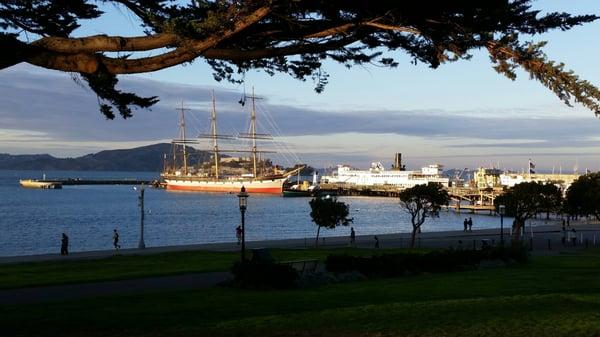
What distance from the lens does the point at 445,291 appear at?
14664mm

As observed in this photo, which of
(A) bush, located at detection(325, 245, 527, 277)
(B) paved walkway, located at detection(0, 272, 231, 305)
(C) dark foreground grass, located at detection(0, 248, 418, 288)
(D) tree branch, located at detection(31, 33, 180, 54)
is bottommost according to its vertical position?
(C) dark foreground grass, located at detection(0, 248, 418, 288)

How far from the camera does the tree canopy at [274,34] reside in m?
7.23

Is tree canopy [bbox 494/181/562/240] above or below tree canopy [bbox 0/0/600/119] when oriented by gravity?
below

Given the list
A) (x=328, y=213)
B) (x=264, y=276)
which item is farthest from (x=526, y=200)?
(x=264, y=276)

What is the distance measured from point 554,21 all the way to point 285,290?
8.94m

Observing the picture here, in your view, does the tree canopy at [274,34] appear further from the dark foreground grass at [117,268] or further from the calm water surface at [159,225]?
the calm water surface at [159,225]

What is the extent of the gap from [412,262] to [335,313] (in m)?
8.96

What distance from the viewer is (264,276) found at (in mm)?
15609

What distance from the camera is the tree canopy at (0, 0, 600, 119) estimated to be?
285 inches

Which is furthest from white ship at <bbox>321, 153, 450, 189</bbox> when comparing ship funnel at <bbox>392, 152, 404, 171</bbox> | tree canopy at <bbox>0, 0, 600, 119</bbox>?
tree canopy at <bbox>0, 0, 600, 119</bbox>

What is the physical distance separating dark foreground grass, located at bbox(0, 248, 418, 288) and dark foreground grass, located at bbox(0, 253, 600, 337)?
4883 mm

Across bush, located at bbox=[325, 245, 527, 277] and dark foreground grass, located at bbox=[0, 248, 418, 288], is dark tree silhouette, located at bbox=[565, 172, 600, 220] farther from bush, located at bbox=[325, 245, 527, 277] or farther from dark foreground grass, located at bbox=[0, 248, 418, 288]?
bush, located at bbox=[325, 245, 527, 277]

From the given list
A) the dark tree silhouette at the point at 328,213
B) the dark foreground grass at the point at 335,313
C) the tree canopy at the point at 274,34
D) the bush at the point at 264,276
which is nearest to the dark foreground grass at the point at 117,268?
the bush at the point at 264,276

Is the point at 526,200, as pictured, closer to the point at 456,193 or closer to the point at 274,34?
the point at 274,34
